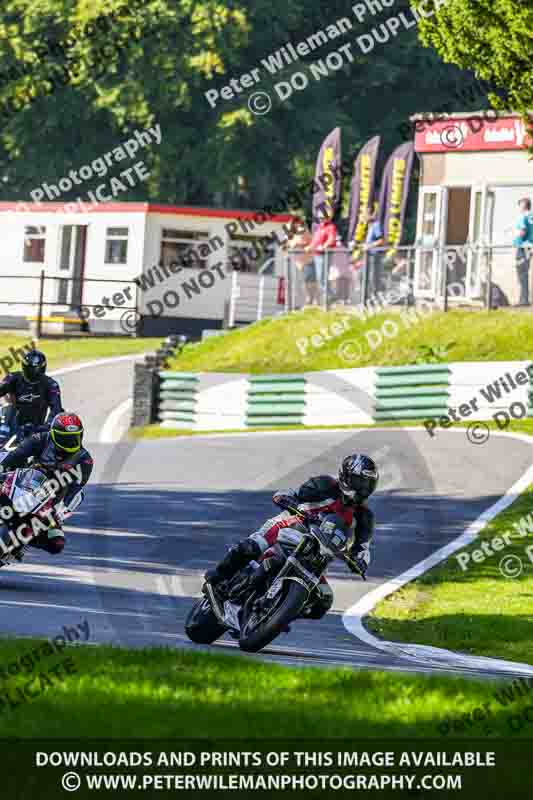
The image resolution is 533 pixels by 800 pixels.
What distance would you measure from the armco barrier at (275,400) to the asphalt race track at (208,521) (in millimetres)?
1441

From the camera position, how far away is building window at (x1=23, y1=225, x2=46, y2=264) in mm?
47344

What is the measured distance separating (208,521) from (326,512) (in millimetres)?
8047

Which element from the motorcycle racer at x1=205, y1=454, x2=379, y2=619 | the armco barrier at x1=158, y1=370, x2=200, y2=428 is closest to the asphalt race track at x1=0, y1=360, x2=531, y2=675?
the motorcycle racer at x1=205, y1=454, x2=379, y2=619

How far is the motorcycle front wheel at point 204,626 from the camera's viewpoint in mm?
11398

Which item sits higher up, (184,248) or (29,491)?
(184,248)

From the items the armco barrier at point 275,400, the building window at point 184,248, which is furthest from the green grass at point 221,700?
the building window at point 184,248

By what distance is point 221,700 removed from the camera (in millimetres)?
7859

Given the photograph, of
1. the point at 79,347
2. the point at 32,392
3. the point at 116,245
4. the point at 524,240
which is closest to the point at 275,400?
the point at 524,240

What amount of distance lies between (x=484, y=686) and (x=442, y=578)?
794 centimetres
